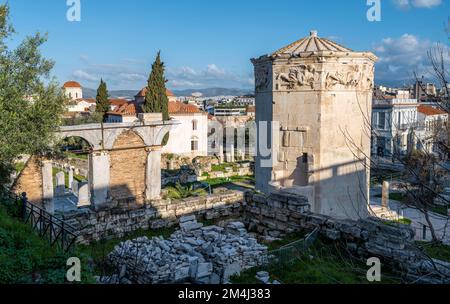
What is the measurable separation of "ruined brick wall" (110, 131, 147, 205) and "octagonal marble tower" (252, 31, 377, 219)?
5.71 metres

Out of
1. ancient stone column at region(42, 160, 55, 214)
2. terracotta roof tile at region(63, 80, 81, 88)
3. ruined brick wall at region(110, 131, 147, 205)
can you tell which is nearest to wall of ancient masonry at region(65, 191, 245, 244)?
ancient stone column at region(42, 160, 55, 214)

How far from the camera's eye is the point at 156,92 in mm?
36938

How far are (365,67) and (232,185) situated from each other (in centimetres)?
1673

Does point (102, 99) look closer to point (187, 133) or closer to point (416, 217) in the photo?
point (187, 133)

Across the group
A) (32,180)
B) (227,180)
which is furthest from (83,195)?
(227,180)

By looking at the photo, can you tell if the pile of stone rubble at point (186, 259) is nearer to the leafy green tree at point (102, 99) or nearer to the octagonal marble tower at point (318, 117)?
the octagonal marble tower at point (318, 117)

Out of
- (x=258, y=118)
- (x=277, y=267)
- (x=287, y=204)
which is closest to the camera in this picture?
(x=277, y=267)

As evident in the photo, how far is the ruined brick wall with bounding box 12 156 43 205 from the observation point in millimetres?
14203

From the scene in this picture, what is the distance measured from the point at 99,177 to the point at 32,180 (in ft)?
7.52

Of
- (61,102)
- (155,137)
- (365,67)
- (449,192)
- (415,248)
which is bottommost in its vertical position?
(449,192)

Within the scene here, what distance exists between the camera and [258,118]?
1393 cm

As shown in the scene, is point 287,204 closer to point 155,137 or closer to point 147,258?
point 147,258

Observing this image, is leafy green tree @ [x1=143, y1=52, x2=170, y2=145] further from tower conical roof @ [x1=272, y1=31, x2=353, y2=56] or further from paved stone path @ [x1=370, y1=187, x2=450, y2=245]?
tower conical roof @ [x1=272, y1=31, x2=353, y2=56]
